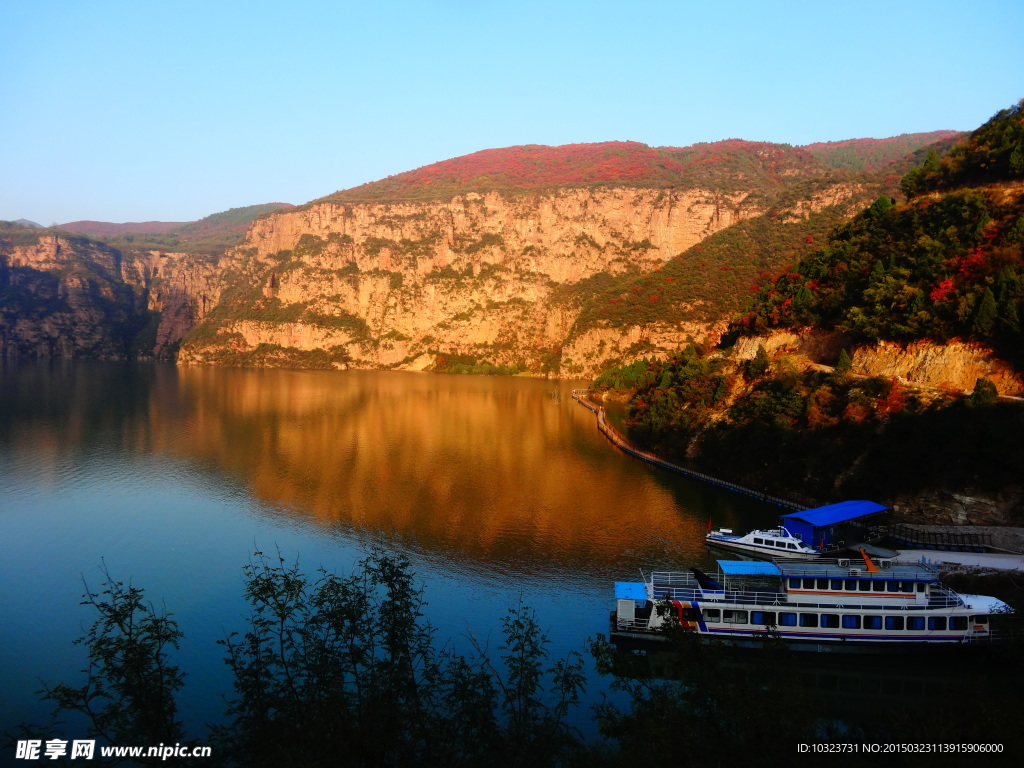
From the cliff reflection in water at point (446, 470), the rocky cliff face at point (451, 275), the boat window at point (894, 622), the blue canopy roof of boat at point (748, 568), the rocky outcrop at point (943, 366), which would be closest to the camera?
the boat window at point (894, 622)

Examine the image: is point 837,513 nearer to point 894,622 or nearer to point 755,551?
point 755,551

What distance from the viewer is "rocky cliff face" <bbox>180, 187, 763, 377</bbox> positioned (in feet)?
518

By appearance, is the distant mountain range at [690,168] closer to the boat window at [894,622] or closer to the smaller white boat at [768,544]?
the smaller white boat at [768,544]

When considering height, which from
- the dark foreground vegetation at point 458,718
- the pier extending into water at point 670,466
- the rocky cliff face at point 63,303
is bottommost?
the pier extending into water at point 670,466

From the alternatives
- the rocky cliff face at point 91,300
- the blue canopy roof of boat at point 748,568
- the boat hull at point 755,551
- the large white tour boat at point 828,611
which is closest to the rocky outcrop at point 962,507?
the boat hull at point 755,551

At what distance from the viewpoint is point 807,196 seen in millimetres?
130625

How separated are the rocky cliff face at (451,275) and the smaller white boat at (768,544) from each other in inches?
4549

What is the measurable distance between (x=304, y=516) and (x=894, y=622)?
2863 cm

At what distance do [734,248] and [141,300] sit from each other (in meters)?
168

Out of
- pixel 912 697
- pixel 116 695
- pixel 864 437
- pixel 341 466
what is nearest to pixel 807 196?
pixel 864 437

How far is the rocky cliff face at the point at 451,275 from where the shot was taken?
158m

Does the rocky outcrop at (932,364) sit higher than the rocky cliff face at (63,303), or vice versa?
the rocky cliff face at (63,303)

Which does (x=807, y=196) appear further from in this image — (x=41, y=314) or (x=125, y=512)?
(x=41, y=314)

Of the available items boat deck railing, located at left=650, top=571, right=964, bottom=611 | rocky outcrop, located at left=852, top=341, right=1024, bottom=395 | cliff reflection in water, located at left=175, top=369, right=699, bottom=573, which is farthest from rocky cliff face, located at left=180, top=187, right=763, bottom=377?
boat deck railing, located at left=650, top=571, right=964, bottom=611
